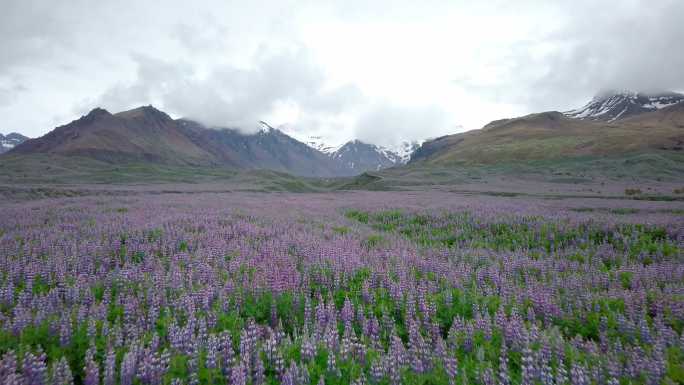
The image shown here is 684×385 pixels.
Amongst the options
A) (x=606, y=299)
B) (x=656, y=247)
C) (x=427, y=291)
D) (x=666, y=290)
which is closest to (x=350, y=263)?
(x=427, y=291)

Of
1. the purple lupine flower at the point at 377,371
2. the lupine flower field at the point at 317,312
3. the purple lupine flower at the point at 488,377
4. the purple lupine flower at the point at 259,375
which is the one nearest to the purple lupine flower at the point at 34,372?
the lupine flower field at the point at 317,312

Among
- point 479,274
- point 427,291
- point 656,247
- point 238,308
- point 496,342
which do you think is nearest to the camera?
point 496,342

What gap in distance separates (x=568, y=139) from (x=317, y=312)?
500 feet

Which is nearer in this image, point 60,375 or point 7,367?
point 7,367

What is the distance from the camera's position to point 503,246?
10867 millimetres

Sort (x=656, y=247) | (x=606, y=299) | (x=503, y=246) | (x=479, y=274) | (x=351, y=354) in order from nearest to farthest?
1. (x=351, y=354)
2. (x=606, y=299)
3. (x=479, y=274)
4. (x=656, y=247)
5. (x=503, y=246)

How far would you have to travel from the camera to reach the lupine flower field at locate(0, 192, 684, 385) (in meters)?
3.50

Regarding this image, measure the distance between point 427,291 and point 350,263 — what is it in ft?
5.47

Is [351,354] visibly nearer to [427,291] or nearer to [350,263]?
[427,291]

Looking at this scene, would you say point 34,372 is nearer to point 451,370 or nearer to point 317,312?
point 317,312

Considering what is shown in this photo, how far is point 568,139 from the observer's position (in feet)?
424

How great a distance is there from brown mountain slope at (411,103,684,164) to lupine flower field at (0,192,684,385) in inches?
4305

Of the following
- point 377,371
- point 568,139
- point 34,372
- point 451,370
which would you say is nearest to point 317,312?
point 377,371

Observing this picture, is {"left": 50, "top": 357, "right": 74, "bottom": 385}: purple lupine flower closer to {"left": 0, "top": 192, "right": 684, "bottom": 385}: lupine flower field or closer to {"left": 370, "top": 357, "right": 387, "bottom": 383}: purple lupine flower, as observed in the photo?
{"left": 0, "top": 192, "right": 684, "bottom": 385}: lupine flower field
